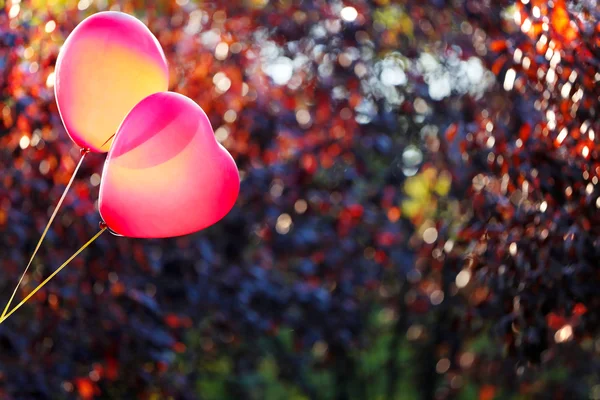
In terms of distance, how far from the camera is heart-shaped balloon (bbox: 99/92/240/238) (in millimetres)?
2066

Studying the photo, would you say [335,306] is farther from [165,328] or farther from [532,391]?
[532,391]

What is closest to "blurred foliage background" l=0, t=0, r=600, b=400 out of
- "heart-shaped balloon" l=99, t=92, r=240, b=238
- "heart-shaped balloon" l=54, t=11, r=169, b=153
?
"heart-shaped balloon" l=54, t=11, r=169, b=153

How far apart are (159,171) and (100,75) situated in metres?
0.42

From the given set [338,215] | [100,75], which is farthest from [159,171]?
[338,215]

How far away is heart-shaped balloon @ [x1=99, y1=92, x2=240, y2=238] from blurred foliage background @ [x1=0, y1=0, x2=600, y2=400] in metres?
0.99

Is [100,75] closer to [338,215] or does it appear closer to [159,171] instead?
[159,171]

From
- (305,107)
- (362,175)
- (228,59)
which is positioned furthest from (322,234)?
(228,59)

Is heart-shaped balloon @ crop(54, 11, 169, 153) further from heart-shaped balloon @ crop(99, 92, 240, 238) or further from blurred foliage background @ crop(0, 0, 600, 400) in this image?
blurred foliage background @ crop(0, 0, 600, 400)

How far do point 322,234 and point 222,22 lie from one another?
1286 millimetres

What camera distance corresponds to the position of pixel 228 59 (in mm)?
4191

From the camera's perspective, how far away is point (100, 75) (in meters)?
2.29

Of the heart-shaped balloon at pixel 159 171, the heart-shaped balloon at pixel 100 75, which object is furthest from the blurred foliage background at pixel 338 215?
the heart-shaped balloon at pixel 159 171

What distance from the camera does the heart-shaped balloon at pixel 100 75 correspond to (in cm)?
229

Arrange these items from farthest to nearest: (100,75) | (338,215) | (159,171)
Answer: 1. (338,215)
2. (100,75)
3. (159,171)
